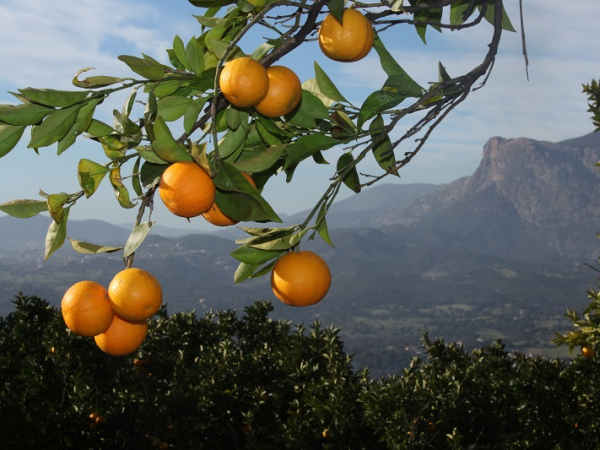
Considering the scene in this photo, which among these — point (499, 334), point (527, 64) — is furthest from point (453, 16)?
point (499, 334)

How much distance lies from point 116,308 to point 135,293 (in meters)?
0.10

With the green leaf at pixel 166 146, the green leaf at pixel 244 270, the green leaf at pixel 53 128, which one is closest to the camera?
the green leaf at pixel 166 146

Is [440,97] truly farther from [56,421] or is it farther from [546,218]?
[546,218]

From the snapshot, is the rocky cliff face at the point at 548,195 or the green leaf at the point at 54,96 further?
the rocky cliff face at the point at 548,195

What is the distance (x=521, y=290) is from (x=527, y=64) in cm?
15665

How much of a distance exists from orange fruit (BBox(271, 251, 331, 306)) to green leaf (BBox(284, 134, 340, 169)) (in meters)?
0.24

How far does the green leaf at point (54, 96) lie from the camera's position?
1212 mm

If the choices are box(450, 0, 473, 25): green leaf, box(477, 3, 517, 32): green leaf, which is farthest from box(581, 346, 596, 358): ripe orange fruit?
box(450, 0, 473, 25): green leaf

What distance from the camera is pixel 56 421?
15.4 ft

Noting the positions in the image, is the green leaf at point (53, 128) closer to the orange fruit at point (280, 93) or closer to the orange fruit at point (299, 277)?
the orange fruit at point (280, 93)

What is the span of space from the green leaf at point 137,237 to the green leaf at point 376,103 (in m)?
0.65

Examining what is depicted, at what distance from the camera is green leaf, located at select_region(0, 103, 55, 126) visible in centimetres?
123

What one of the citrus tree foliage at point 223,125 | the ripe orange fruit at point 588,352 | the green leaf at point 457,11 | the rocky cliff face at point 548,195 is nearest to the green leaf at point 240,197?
the citrus tree foliage at point 223,125

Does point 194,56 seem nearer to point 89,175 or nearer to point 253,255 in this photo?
point 89,175
